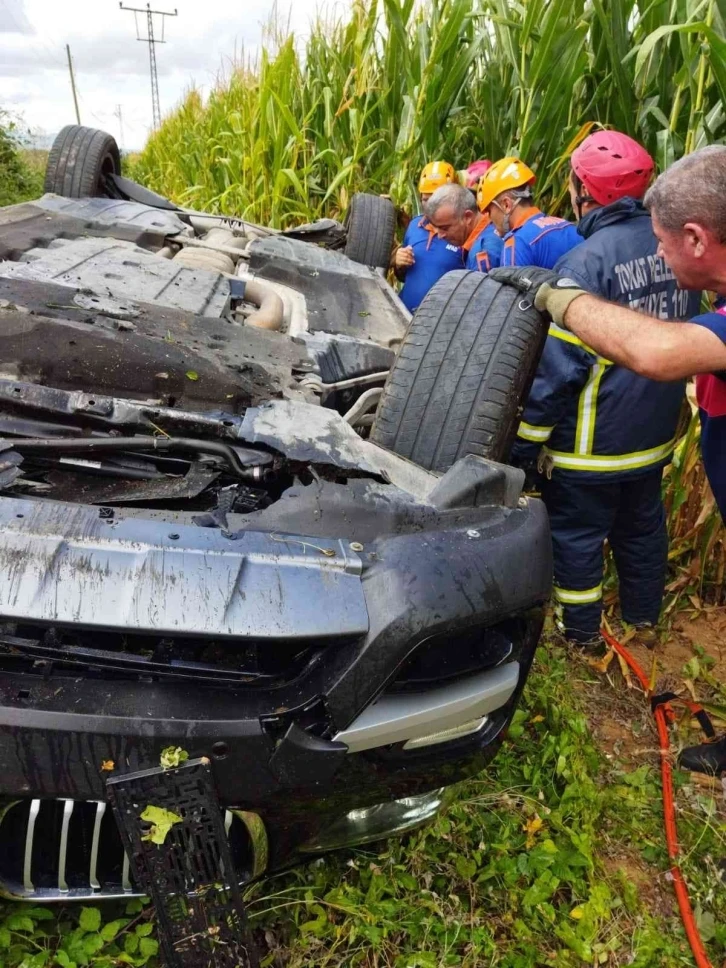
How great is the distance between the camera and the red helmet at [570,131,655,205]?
266 centimetres

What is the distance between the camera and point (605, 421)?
2.55 meters

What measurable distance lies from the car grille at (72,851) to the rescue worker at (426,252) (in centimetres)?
351

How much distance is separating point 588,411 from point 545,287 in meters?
0.75

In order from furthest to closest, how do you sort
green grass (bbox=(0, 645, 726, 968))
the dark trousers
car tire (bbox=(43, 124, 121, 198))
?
1. car tire (bbox=(43, 124, 121, 198))
2. the dark trousers
3. green grass (bbox=(0, 645, 726, 968))

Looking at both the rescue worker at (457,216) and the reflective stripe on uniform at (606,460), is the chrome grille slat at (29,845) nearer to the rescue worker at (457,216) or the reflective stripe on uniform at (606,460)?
the reflective stripe on uniform at (606,460)

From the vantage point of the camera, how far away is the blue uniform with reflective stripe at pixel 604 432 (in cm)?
246

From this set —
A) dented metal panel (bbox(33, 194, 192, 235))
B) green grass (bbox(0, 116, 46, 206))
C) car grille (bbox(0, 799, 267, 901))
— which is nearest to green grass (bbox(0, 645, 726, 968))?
car grille (bbox(0, 799, 267, 901))

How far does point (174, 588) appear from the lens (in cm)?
114

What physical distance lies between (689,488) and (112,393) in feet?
7.45

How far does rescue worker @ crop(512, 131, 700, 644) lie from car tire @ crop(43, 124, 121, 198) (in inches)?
124

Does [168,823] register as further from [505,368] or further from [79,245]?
[79,245]

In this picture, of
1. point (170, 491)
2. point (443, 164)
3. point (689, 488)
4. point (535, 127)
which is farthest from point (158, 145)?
point (170, 491)

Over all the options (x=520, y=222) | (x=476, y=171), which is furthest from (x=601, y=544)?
(x=476, y=171)

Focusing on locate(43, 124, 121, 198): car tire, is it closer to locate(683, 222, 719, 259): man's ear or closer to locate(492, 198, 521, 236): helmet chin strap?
locate(492, 198, 521, 236): helmet chin strap
